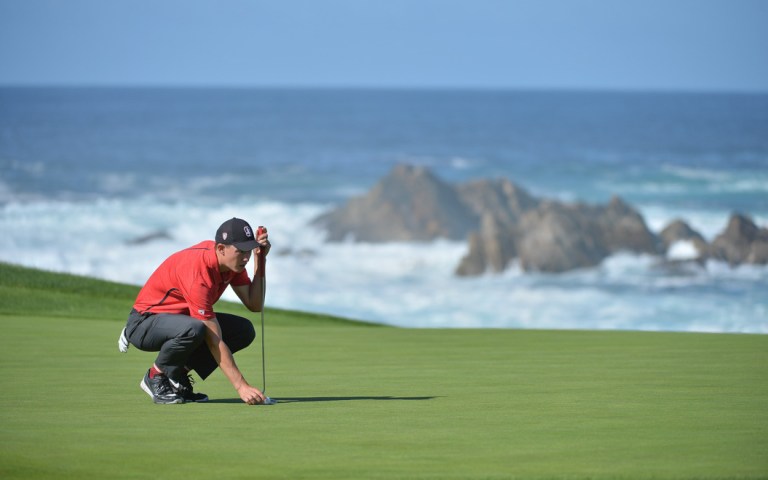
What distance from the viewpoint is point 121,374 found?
801cm

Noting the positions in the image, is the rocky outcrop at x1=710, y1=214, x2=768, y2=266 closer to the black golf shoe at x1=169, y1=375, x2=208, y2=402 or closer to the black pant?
the black pant

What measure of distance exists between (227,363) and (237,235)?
2.19ft

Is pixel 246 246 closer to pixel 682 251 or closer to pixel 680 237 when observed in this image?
pixel 682 251

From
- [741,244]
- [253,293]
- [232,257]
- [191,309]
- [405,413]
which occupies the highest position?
[741,244]

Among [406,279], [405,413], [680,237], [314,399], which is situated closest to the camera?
[405,413]

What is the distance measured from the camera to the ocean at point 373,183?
3834 cm

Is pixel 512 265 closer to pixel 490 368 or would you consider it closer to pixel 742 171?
pixel 742 171

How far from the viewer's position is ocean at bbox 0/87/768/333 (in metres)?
38.3

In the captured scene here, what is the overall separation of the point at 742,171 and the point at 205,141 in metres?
31.0

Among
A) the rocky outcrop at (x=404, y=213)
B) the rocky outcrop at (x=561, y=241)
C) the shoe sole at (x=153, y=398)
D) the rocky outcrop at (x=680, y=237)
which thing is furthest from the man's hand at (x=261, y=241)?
the rocky outcrop at (x=404, y=213)

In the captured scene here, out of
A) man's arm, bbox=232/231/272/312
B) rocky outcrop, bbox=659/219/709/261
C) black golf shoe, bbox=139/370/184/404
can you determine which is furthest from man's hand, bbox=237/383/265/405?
rocky outcrop, bbox=659/219/709/261

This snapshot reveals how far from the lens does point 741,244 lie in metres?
42.8

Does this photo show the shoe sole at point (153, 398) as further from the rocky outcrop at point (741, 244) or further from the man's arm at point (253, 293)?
the rocky outcrop at point (741, 244)

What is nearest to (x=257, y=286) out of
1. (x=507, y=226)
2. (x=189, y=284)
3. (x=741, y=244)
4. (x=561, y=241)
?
(x=189, y=284)
